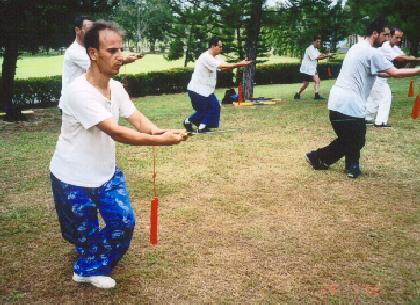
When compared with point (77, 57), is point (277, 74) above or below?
below

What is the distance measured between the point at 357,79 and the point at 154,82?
15.1m

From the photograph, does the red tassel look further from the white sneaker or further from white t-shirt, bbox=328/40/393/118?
white t-shirt, bbox=328/40/393/118

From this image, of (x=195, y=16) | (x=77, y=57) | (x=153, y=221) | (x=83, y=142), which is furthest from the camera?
(x=195, y=16)

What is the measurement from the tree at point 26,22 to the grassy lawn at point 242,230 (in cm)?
426

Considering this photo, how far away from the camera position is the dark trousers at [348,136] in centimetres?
598

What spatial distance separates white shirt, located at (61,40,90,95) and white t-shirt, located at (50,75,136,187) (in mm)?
3444

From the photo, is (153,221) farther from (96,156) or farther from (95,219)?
(96,156)

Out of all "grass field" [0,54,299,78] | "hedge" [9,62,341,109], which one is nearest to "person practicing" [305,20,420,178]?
"hedge" [9,62,341,109]

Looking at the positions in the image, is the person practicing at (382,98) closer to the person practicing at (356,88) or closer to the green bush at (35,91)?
the person practicing at (356,88)

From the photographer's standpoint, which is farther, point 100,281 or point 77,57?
point 77,57

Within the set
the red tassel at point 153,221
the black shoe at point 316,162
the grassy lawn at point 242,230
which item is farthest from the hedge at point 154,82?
the red tassel at point 153,221

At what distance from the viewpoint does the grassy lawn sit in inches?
132

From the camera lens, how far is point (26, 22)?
12.0m

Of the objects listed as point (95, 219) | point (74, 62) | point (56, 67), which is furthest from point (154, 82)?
Answer: point (56, 67)
